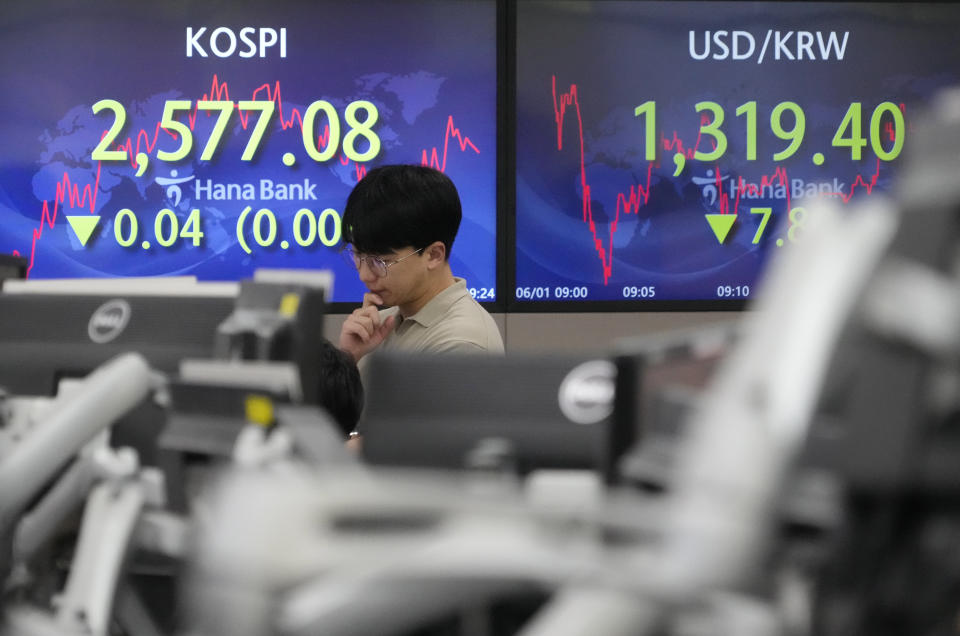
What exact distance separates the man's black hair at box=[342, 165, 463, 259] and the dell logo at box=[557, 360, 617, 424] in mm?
1284

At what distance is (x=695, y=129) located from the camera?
3441 mm

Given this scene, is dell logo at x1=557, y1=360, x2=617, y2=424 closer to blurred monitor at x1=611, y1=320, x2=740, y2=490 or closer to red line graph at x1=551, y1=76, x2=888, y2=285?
blurred monitor at x1=611, y1=320, x2=740, y2=490

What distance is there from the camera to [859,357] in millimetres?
537

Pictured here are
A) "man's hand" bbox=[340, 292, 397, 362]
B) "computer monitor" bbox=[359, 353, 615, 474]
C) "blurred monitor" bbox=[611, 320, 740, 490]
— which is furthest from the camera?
"man's hand" bbox=[340, 292, 397, 362]

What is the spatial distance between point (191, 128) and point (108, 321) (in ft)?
7.21

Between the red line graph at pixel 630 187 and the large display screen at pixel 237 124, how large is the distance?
195mm

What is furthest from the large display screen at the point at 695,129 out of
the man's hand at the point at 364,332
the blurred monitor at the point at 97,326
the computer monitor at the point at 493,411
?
the computer monitor at the point at 493,411

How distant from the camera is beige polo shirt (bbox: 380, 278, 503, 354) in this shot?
2.22 m

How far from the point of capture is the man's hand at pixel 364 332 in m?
2.52

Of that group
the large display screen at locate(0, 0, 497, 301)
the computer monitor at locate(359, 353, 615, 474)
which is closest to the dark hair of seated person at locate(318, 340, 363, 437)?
the computer monitor at locate(359, 353, 615, 474)

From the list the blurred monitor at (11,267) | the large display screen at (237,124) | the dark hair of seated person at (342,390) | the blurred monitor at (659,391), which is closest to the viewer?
the blurred monitor at (659,391)

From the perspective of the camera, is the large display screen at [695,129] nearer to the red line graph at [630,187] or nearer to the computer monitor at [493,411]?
the red line graph at [630,187]
